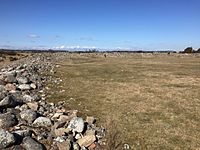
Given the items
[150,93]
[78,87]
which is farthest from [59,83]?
[150,93]

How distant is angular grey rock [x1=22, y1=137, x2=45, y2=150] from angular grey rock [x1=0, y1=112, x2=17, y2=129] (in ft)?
6.80

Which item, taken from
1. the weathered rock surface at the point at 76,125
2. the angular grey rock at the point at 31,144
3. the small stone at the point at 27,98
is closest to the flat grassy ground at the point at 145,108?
the small stone at the point at 27,98

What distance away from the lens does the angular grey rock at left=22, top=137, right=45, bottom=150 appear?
1120 centimetres

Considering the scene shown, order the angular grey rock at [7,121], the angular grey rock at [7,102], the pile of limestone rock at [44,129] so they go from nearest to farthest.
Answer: the pile of limestone rock at [44,129]
the angular grey rock at [7,121]
the angular grey rock at [7,102]

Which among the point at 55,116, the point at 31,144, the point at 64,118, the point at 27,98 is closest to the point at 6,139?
the point at 31,144

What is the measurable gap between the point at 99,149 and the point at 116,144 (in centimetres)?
85

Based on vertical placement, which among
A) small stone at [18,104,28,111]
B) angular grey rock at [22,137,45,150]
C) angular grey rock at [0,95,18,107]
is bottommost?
angular grey rock at [22,137,45,150]

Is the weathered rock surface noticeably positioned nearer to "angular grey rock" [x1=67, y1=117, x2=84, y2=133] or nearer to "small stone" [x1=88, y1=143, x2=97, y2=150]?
"angular grey rock" [x1=67, y1=117, x2=84, y2=133]

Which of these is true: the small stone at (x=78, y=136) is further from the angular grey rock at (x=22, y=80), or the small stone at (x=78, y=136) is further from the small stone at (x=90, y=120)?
the angular grey rock at (x=22, y=80)

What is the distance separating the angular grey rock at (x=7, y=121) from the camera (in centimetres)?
1328

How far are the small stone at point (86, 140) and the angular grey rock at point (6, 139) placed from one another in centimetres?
283

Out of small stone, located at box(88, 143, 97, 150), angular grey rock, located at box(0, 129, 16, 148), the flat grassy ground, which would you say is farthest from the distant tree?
angular grey rock, located at box(0, 129, 16, 148)

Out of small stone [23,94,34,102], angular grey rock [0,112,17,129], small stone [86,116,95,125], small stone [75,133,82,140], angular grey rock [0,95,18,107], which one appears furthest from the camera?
small stone [23,94,34,102]

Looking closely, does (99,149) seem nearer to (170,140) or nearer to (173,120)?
(170,140)
